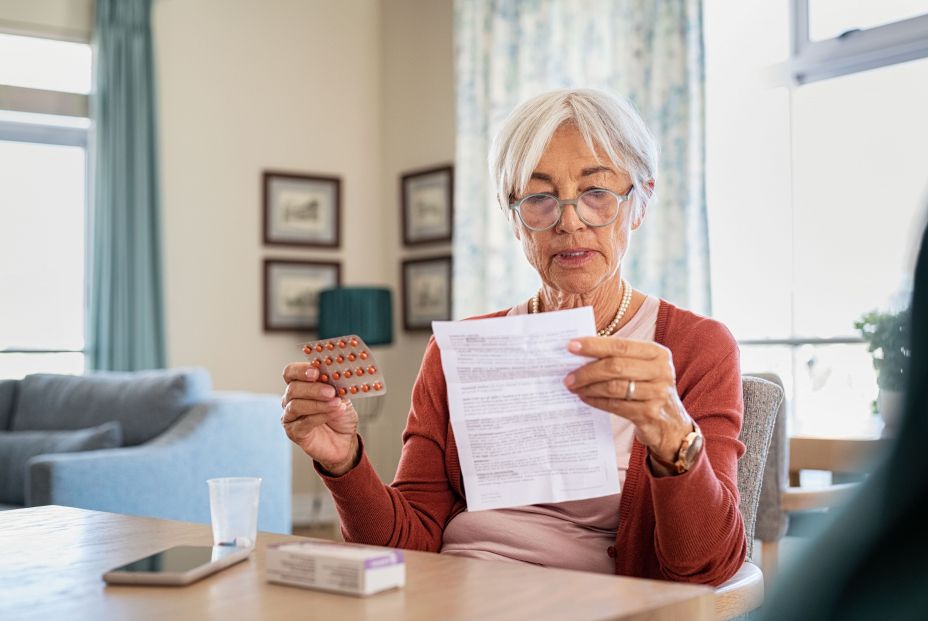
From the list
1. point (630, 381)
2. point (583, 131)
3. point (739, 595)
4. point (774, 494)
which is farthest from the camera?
point (774, 494)

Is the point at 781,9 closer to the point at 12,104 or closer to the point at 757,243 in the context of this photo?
the point at 757,243

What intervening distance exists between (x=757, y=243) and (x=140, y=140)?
10.5ft

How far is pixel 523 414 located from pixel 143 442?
9.86 ft

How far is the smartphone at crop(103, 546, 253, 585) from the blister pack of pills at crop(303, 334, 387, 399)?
0.26 metres

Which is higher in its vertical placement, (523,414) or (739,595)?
(523,414)

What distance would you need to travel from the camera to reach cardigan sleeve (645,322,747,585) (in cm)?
129

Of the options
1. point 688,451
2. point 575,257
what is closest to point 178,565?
point 688,451

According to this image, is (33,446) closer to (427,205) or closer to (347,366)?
(427,205)

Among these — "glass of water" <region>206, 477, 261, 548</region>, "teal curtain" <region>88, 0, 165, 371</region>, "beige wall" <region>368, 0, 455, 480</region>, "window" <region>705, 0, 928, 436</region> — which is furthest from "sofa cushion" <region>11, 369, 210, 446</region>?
"glass of water" <region>206, 477, 261, 548</region>

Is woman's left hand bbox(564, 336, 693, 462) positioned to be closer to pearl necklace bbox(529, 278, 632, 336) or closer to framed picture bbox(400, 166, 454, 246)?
pearl necklace bbox(529, 278, 632, 336)

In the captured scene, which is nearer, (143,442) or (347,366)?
(347,366)

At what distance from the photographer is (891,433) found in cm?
36

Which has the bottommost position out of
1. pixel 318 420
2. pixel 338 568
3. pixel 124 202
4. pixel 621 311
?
pixel 338 568

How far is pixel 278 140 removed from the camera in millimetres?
5934
